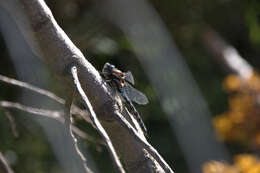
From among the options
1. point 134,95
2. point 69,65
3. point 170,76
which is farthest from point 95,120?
point 170,76

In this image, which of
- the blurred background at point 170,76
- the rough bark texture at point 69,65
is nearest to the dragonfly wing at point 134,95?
the rough bark texture at point 69,65

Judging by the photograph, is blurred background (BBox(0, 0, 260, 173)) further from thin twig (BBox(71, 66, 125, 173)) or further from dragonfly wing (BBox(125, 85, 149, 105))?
thin twig (BBox(71, 66, 125, 173))

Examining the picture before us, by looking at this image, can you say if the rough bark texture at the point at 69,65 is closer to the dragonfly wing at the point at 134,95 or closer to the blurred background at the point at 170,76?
the dragonfly wing at the point at 134,95

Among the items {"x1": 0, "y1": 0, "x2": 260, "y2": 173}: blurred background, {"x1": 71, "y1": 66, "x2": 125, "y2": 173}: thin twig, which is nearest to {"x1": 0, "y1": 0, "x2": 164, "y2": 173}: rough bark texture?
{"x1": 71, "y1": 66, "x2": 125, "y2": 173}: thin twig

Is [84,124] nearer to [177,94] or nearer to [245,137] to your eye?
[177,94]

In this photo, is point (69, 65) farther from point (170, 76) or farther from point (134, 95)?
point (170, 76)

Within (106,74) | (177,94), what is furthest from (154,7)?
(106,74)
